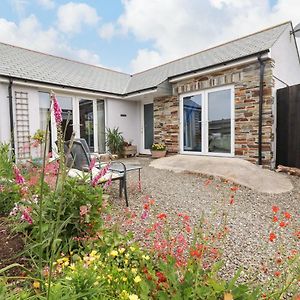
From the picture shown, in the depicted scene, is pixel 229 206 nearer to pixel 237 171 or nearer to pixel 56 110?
pixel 237 171

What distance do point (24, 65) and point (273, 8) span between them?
31.8ft

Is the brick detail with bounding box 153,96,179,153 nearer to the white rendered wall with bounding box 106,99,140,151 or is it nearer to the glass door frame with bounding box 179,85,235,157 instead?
the glass door frame with bounding box 179,85,235,157

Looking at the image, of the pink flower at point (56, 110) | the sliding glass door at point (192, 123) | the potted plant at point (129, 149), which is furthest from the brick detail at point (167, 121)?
the pink flower at point (56, 110)

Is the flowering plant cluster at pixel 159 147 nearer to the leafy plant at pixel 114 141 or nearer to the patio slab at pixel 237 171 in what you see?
the patio slab at pixel 237 171

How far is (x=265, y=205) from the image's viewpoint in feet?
12.3

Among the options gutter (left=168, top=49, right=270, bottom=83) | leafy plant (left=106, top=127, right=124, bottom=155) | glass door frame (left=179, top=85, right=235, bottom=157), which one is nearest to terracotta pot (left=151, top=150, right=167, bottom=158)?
glass door frame (left=179, top=85, right=235, bottom=157)

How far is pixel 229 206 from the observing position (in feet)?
11.4

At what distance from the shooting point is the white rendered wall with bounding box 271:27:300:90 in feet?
21.7

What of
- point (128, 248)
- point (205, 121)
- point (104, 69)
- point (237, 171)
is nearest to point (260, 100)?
point (205, 121)

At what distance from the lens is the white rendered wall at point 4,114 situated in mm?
6855

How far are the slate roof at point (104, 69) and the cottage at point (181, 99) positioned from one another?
2.0 inches

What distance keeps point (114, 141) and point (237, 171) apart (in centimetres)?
528

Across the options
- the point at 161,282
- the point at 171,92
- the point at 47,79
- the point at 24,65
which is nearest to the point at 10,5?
the point at 24,65

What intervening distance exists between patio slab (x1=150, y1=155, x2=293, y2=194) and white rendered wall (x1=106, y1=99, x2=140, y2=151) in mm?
3298
